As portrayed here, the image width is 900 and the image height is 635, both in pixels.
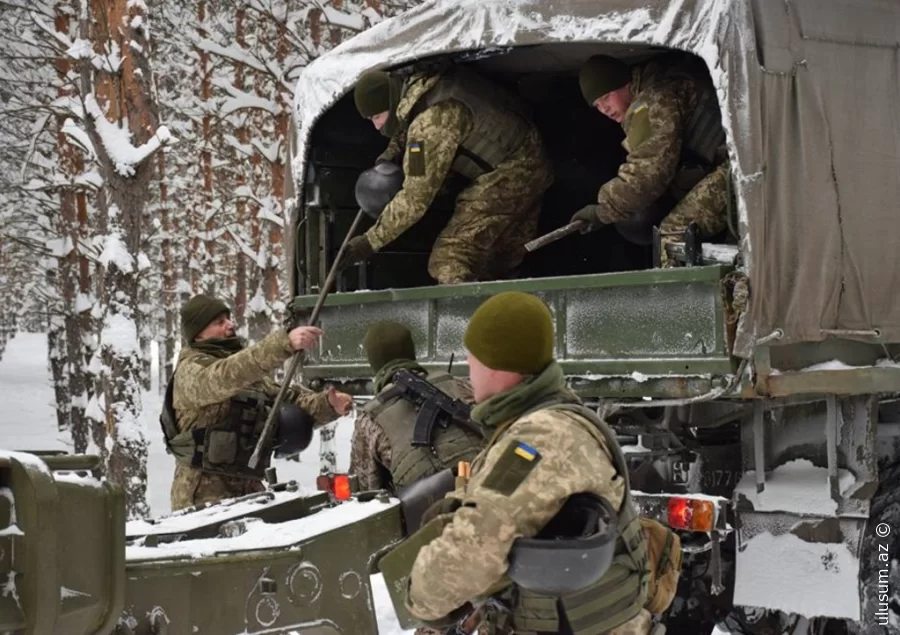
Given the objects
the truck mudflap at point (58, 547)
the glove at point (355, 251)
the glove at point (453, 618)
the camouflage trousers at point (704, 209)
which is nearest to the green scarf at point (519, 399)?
the glove at point (453, 618)

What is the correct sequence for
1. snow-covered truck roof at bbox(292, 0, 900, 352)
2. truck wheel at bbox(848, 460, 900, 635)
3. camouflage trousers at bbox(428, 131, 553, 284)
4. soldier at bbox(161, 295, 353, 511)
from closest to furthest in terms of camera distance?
snow-covered truck roof at bbox(292, 0, 900, 352)
truck wheel at bbox(848, 460, 900, 635)
soldier at bbox(161, 295, 353, 511)
camouflage trousers at bbox(428, 131, 553, 284)

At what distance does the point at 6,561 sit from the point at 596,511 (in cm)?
139

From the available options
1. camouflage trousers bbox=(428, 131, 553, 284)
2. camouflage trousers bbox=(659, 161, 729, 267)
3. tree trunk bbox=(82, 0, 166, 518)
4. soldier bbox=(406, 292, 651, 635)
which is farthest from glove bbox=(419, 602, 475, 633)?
tree trunk bbox=(82, 0, 166, 518)

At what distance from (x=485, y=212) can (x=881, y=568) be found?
111 inches

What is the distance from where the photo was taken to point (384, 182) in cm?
597

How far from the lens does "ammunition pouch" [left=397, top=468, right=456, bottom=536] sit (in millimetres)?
3943

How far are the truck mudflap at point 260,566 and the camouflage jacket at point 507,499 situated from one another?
39.6 inches

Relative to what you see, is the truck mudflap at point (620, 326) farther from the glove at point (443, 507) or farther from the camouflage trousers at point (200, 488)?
the glove at point (443, 507)

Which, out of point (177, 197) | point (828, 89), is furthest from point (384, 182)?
point (177, 197)

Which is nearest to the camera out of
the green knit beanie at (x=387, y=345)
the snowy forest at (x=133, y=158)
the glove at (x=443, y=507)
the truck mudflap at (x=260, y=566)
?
the glove at (x=443, y=507)

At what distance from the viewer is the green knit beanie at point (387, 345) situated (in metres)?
4.79

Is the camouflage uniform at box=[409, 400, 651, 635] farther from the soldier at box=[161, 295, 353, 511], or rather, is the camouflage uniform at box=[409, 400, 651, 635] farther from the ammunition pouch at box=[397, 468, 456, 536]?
the soldier at box=[161, 295, 353, 511]

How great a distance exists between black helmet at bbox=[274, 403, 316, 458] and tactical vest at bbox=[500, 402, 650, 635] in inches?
128

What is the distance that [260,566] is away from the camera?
135 inches
